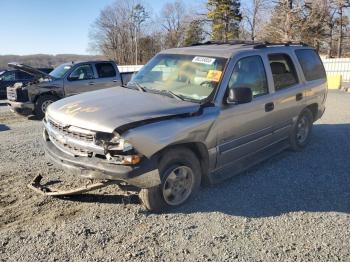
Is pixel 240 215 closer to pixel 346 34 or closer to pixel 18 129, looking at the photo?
pixel 18 129

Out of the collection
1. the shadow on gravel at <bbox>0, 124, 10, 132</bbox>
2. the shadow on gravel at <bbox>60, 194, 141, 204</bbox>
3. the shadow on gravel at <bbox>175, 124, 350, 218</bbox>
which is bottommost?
the shadow on gravel at <bbox>175, 124, 350, 218</bbox>

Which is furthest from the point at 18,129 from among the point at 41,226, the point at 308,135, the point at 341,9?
the point at 341,9

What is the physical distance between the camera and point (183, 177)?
466 cm

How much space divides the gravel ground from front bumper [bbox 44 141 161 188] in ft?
1.82

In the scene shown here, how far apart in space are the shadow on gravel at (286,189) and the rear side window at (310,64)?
1.50 metres

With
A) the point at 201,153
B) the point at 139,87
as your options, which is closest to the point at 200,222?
the point at 201,153

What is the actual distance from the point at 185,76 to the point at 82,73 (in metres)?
8.43

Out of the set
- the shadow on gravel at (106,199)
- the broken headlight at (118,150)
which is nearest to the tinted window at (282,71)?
the shadow on gravel at (106,199)

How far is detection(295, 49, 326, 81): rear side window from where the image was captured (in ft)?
23.2

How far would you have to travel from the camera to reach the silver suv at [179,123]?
403 cm

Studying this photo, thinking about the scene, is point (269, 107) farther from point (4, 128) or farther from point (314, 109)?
point (4, 128)

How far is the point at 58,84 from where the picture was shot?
12266 millimetres

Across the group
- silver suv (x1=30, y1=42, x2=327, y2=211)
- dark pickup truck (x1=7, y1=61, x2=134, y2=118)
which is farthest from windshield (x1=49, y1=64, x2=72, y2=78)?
silver suv (x1=30, y1=42, x2=327, y2=211)

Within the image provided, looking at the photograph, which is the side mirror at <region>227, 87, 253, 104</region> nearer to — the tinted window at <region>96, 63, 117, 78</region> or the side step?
the side step
